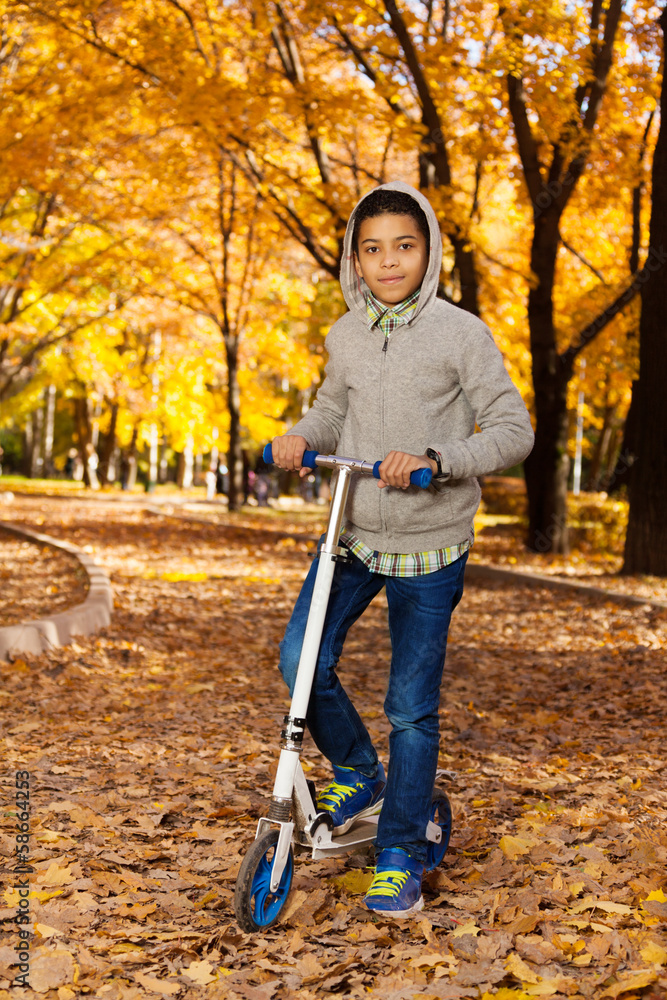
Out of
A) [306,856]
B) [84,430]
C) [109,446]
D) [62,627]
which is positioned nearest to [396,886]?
[306,856]

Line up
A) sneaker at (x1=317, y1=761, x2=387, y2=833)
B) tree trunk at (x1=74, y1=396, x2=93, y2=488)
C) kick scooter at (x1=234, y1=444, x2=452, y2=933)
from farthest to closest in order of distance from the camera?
1. tree trunk at (x1=74, y1=396, x2=93, y2=488)
2. sneaker at (x1=317, y1=761, x2=387, y2=833)
3. kick scooter at (x1=234, y1=444, x2=452, y2=933)

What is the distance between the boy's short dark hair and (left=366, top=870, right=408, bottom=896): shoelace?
1.84 m

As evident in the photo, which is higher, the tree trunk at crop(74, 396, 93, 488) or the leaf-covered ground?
the tree trunk at crop(74, 396, 93, 488)

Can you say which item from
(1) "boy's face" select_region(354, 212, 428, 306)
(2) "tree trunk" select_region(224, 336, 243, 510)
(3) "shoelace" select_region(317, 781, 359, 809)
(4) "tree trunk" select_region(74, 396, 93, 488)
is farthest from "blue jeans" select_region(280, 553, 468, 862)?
(4) "tree trunk" select_region(74, 396, 93, 488)

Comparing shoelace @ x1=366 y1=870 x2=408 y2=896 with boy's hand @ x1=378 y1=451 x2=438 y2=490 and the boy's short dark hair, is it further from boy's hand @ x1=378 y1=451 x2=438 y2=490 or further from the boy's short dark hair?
the boy's short dark hair

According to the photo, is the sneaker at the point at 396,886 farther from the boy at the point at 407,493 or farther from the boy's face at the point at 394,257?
the boy's face at the point at 394,257

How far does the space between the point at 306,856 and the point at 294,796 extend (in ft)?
1.78

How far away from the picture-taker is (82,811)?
12.3ft

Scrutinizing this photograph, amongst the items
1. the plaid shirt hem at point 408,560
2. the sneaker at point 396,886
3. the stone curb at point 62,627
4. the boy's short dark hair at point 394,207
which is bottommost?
the sneaker at point 396,886

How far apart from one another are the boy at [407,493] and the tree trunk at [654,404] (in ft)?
25.6

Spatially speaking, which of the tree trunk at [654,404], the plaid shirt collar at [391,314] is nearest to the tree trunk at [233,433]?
the tree trunk at [654,404]

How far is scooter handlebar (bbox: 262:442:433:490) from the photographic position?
8.94ft

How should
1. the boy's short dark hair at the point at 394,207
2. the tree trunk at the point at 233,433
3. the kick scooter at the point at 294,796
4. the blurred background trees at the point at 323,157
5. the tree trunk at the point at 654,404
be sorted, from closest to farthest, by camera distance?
the kick scooter at the point at 294,796 → the boy's short dark hair at the point at 394,207 → the tree trunk at the point at 654,404 → the blurred background trees at the point at 323,157 → the tree trunk at the point at 233,433

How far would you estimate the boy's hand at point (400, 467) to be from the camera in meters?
2.74
